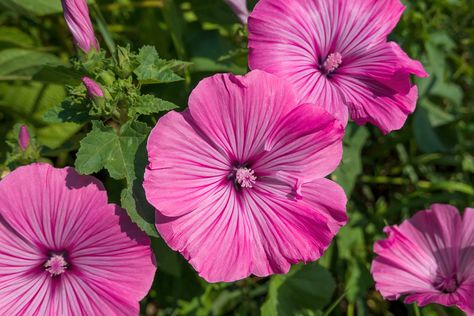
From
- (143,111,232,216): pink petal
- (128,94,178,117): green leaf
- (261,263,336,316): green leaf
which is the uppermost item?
(128,94,178,117): green leaf

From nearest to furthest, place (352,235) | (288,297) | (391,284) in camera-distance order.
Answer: (391,284) < (288,297) < (352,235)

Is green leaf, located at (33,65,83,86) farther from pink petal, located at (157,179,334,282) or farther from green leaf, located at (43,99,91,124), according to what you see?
pink petal, located at (157,179,334,282)

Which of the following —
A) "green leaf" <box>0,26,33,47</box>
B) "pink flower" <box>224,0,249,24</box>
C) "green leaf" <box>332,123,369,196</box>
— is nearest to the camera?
"pink flower" <box>224,0,249,24</box>

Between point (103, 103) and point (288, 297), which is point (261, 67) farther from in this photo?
point (288, 297)

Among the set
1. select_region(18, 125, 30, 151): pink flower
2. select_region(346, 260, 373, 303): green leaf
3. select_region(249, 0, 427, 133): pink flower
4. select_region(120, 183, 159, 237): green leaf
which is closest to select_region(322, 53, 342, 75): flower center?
select_region(249, 0, 427, 133): pink flower

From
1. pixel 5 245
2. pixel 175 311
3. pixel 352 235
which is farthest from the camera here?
pixel 352 235

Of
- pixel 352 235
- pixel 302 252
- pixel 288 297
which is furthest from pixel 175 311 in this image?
pixel 302 252

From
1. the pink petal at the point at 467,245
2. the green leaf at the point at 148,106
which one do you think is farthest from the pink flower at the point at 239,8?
the pink petal at the point at 467,245
